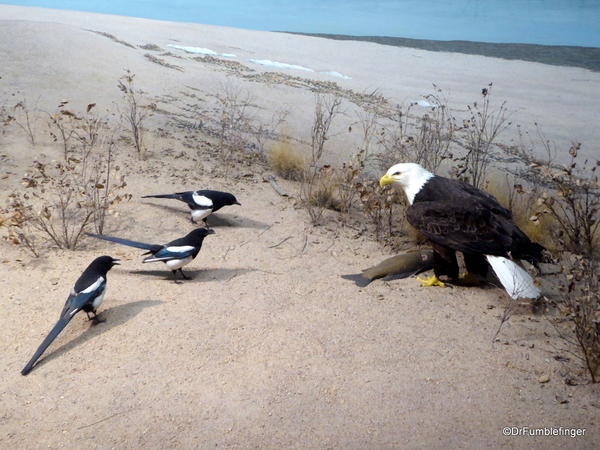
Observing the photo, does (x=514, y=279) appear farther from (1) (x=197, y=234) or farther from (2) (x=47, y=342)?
(2) (x=47, y=342)

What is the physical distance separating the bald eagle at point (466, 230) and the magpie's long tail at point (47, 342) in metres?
2.78

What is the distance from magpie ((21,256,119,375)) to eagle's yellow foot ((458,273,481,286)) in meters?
2.97

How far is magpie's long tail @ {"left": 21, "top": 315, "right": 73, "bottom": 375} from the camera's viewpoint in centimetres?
279

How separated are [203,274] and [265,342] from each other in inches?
50.2

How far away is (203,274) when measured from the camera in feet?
13.7

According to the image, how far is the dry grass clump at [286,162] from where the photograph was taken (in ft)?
22.2

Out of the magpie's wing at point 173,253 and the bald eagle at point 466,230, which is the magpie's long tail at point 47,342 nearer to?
the magpie's wing at point 173,253

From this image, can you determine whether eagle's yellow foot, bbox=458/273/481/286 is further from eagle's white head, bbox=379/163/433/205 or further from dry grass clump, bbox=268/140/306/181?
dry grass clump, bbox=268/140/306/181

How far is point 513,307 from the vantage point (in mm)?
3629

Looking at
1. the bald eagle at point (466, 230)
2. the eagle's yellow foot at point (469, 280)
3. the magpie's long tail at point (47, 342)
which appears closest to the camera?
the magpie's long tail at point (47, 342)

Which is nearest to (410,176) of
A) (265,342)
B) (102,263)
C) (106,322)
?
(265,342)

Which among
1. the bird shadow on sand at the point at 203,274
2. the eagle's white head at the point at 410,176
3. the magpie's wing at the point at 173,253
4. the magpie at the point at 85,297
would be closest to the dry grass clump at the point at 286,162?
the eagle's white head at the point at 410,176

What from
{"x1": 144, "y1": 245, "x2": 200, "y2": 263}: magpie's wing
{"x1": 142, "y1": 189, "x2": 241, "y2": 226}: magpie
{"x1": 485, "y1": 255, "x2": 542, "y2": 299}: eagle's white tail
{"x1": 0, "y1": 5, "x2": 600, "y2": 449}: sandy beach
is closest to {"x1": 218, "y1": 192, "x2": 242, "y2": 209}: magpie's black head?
{"x1": 142, "y1": 189, "x2": 241, "y2": 226}: magpie

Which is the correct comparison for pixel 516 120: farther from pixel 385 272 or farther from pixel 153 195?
pixel 153 195
